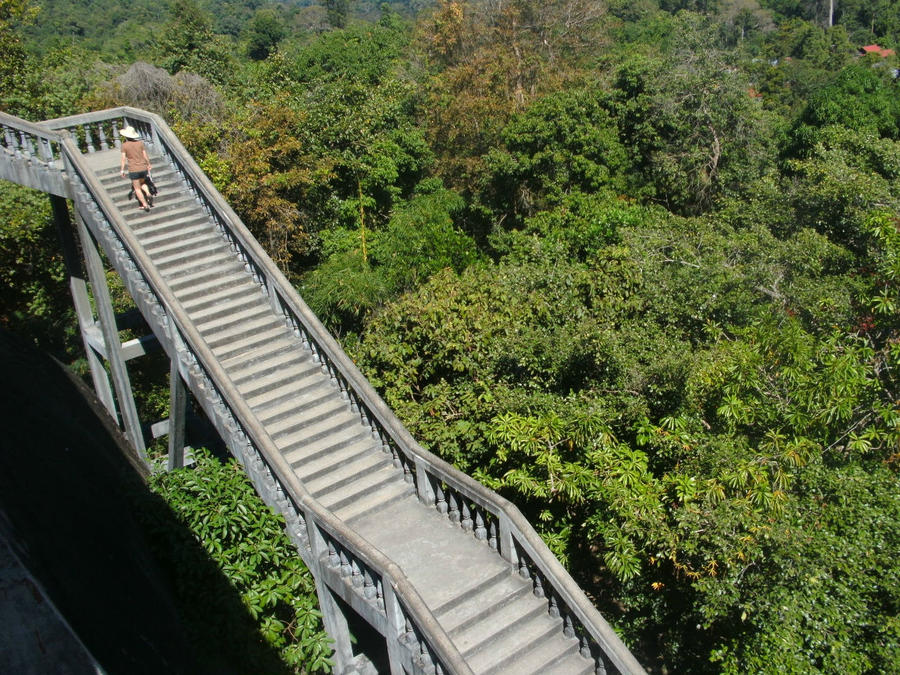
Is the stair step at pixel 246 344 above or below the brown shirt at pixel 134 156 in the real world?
below

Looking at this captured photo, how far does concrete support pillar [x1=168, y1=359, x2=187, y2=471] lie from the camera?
11227mm

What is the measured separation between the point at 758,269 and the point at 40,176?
13076 mm

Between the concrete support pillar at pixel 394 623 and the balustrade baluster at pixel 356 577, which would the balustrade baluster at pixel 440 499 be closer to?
the balustrade baluster at pixel 356 577

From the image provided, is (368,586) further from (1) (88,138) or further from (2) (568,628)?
(1) (88,138)

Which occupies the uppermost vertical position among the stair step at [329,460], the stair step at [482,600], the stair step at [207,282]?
the stair step at [207,282]

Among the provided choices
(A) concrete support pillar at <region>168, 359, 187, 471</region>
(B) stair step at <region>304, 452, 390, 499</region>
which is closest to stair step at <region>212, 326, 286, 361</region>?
(A) concrete support pillar at <region>168, 359, 187, 471</region>

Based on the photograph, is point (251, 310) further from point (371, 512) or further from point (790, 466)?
point (790, 466)

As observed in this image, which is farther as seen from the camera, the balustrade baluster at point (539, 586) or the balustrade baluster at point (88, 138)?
the balustrade baluster at point (88, 138)

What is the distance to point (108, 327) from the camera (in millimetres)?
13836

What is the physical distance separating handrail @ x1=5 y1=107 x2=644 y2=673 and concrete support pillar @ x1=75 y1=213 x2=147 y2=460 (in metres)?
1.38

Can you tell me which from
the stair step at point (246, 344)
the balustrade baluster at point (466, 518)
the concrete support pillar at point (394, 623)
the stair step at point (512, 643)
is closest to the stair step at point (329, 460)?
the balustrade baluster at point (466, 518)

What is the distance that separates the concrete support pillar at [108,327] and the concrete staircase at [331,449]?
53.1 inches

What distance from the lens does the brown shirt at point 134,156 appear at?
1256 centimetres

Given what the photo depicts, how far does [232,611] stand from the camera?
8.40 m
